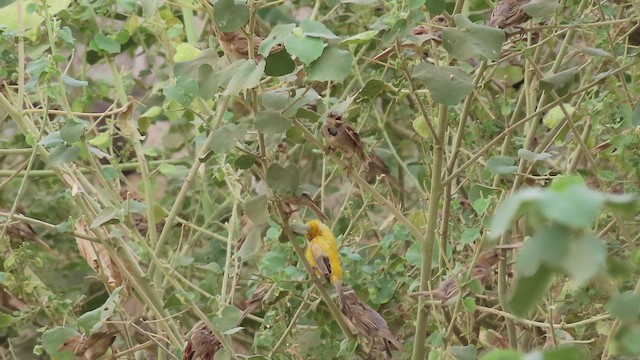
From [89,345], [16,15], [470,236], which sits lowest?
[89,345]

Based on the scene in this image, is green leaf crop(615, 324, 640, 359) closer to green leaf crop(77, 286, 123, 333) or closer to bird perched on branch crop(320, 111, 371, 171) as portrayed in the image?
bird perched on branch crop(320, 111, 371, 171)

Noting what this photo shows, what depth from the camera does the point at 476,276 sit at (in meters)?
0.85

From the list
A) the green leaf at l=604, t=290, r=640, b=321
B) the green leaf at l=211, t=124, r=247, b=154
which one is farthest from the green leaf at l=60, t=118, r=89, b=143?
the green leaf at l=604, t=290, r=640, b=321

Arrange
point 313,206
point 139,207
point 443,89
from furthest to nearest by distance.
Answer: point 139,207
point 313,206
point 443,89

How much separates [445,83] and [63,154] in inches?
13.8

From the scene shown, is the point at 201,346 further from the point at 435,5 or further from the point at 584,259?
the point at 584,259

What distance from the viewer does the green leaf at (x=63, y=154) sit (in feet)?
2.67

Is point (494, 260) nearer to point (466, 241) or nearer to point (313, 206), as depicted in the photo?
point (466, 241)

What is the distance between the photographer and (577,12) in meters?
0.99

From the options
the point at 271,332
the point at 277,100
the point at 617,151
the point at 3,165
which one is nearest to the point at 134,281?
the point at 271,332

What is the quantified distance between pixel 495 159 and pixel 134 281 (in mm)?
375

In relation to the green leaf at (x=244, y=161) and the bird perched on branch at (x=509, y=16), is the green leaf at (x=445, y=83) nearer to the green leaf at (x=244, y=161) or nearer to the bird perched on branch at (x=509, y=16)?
the bird perched on branch at (x=509, y=16)

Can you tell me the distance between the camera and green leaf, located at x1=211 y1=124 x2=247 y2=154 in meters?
0.76

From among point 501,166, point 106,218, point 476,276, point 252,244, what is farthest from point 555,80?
point 106,218
